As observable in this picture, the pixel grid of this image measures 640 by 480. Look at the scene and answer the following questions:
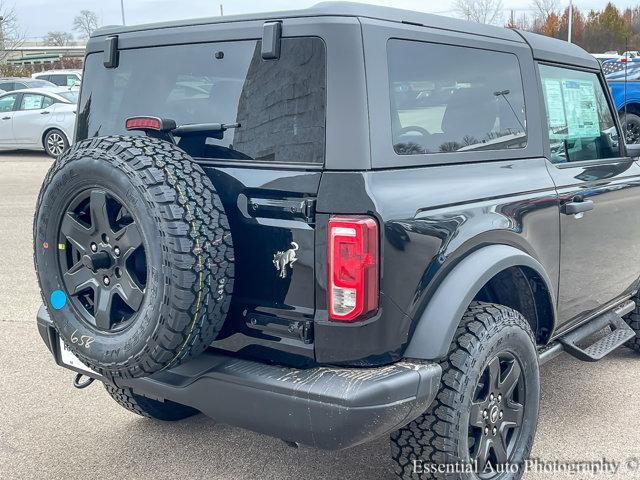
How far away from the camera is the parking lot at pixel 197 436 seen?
10.4ft

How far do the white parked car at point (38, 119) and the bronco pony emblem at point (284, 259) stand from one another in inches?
490

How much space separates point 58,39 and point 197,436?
65.9 meters

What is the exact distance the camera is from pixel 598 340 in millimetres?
3889

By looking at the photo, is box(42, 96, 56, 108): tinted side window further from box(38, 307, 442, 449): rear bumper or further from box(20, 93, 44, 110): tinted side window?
box(38, 307, 442, 449): rear bumper

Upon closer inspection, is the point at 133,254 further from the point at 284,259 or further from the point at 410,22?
the point at 410,22

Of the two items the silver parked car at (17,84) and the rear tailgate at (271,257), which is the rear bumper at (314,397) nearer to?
the rear tailgate at (271,257)

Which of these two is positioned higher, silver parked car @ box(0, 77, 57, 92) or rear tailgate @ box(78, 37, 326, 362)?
silver parked car @ box(0, 77, 57, 92)

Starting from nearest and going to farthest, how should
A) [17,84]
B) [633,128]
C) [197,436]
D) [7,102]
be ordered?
[197,436] < [633,128] < [7,102] < [17,84]

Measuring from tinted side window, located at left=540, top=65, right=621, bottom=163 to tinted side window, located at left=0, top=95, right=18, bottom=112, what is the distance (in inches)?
515

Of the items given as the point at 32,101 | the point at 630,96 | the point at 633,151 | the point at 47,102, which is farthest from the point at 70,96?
the point at 633,151

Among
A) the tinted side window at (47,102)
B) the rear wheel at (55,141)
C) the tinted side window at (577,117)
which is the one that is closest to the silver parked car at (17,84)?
the tinted side window at (47,102)

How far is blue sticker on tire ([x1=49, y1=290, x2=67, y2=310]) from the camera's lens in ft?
8.82

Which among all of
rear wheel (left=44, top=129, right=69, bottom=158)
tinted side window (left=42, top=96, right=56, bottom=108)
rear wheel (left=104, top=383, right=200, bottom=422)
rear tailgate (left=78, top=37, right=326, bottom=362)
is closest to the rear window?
rear tailgate (left=78, top=37, right=326, bottom=362)

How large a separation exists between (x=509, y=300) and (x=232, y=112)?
152 centimetres
